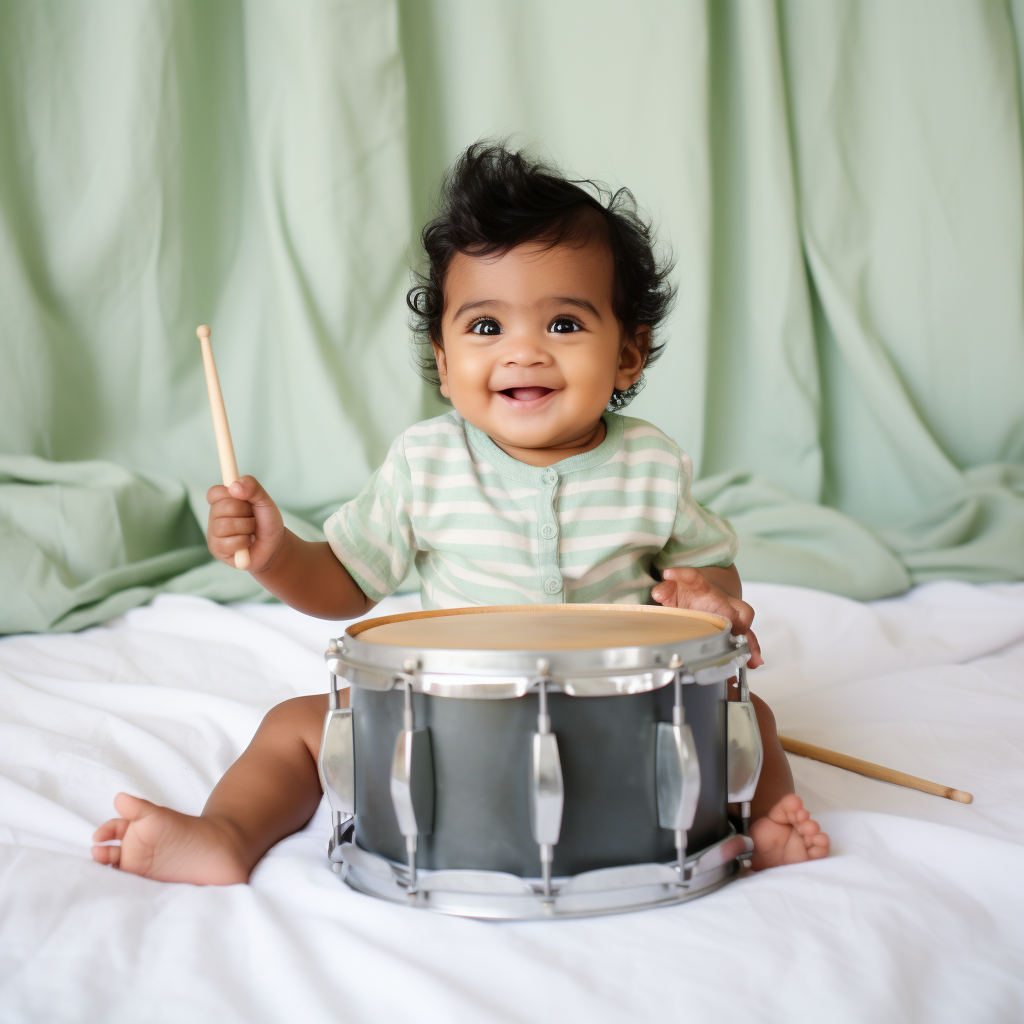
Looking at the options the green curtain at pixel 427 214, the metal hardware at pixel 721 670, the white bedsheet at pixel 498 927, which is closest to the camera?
the white bedsheet at pixel 498 927

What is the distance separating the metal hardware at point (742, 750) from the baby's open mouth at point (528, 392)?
0.37 meters

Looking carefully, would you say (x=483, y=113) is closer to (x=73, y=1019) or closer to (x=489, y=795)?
(x=489, y=795)

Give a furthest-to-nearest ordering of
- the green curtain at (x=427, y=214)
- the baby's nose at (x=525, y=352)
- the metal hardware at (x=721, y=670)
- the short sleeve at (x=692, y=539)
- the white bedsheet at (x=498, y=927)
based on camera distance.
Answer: the green curtain at (x=427, y=214) < the short sleeve at (x=692, y=539) < the baby's nose at (x=525, y=352) < the metal hardware at (x=721, y=670) < the white bedsheet at (x=498, y=927)

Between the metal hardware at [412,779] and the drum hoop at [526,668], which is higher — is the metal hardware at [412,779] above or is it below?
below

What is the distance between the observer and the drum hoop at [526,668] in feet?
2.06

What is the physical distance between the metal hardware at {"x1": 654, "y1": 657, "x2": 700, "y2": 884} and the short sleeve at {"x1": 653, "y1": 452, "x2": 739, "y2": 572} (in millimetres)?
411

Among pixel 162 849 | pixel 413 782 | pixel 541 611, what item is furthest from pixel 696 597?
pixel 162 849

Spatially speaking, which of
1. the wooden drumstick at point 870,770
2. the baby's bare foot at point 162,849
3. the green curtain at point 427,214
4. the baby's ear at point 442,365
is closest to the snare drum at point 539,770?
the baby's bare foot at point 162,849

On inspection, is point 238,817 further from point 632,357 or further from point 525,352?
point 632,357

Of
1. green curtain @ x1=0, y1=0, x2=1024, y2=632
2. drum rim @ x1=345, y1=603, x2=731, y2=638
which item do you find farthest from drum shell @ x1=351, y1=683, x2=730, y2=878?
green curtain @ x1=0, y1=0, x2=1024, y2=632

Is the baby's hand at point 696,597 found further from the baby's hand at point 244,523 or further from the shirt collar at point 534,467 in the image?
the baby's hand at point 244,523

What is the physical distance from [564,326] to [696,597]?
0.29 metres

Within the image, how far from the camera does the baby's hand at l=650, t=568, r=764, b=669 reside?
0.87m

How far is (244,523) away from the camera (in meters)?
0.87
